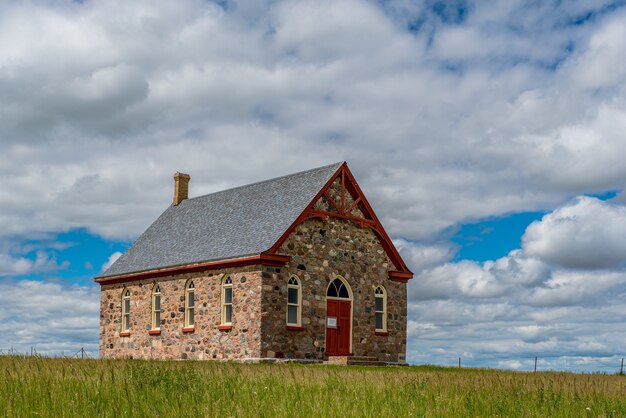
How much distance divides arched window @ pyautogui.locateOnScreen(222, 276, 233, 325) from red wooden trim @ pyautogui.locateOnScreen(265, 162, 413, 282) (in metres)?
2.96

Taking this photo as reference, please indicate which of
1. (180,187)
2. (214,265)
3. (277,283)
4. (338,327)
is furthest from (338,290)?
(180,187)

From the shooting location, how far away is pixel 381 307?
3491cm

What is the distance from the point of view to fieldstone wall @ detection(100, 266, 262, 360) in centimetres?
3036

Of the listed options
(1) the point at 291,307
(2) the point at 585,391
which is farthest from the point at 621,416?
(1) the point at 291,307

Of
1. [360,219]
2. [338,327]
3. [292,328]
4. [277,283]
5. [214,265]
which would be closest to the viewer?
[277,283]

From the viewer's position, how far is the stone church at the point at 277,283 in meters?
30.5

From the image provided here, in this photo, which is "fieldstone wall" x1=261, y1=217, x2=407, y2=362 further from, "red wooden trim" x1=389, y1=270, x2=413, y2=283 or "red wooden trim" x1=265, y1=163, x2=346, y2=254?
"red wooden trim" x1=265, y1=163, x2=346, y2=254

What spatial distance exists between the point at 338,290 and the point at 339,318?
3.89ft

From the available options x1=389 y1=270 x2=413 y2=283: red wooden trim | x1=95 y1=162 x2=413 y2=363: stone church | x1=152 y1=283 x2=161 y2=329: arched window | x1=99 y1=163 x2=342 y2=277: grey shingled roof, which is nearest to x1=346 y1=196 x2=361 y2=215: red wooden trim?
x1=95 y1=162 x2=413 y2=363: stone church

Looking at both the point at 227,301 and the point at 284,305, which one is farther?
the point at 227,301

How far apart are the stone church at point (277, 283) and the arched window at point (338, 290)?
0.14 feet

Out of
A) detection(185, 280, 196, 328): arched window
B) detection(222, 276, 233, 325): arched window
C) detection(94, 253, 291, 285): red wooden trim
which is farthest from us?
detection(185, 280, 196, 328): arched window

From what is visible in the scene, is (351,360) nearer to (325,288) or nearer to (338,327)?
(338,327)

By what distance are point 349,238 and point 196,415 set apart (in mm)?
23986
